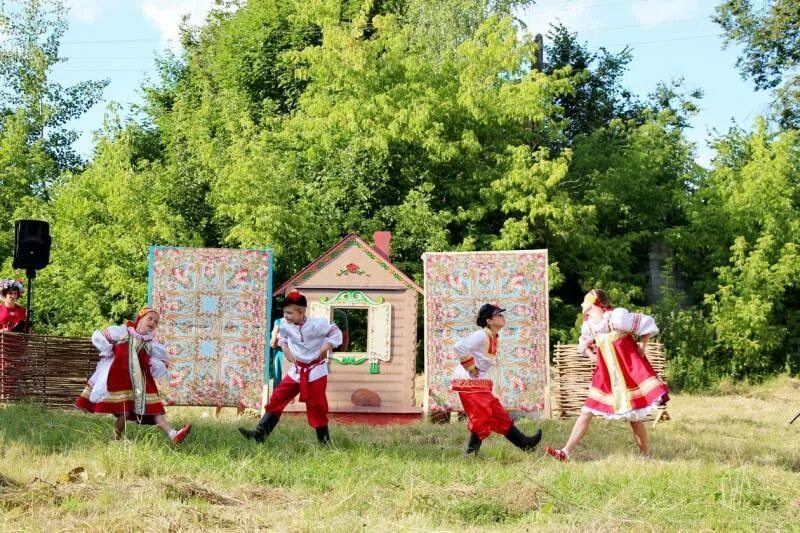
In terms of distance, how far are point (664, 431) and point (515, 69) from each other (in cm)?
1109

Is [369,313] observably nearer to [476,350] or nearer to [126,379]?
[476,350]

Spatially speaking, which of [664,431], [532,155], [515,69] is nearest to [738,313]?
[532,155]

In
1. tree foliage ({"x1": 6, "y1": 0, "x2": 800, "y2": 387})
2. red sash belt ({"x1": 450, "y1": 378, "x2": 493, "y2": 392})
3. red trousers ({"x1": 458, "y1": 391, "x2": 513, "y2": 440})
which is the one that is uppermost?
tree foliage ({"x1": 6, "y1": 0, "x2": 800, "y2": 387})

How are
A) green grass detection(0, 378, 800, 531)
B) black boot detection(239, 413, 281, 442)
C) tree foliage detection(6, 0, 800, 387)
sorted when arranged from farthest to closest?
tree foliage detection(6, 0, 800, 387), black boot detection(239, 413, 281, 442), green grass detection(0, 378, 800, 531)

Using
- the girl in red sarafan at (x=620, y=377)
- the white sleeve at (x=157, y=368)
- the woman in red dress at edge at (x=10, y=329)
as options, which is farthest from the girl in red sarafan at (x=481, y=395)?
the woman in red dress at edge at (x=10, y=329)

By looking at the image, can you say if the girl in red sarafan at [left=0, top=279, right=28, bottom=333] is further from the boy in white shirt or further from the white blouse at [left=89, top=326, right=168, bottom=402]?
the boy in white shirt

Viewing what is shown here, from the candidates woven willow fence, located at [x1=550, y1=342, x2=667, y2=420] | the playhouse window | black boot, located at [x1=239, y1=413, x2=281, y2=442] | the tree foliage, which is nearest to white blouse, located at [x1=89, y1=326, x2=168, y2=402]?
black boot, located at [x1=239, y1=413, x2=281, y2=442]

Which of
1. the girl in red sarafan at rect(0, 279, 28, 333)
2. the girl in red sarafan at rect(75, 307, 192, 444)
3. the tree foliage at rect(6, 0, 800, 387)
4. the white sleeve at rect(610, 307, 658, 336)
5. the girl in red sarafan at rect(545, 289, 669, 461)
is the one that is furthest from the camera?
the tree foliage at rect(6, 0, 800, 387)

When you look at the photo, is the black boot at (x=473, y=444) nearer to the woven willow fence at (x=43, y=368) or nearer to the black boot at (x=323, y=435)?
the black boot at (x=323, y=435)

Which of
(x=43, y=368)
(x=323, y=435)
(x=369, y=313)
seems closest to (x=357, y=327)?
(x=369, y=313)

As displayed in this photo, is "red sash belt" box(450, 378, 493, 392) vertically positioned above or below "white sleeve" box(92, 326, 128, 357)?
below

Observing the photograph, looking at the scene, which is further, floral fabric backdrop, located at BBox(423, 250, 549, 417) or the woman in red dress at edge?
floral fabric backdrop, located at BBox(423, 250, 549, 417)

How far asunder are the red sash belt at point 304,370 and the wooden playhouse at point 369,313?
14.9 feet

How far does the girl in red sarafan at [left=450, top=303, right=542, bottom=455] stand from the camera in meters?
9.51
